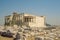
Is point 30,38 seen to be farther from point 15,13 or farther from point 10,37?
point 15,13

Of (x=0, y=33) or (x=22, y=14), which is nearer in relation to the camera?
(x=0, y=33)

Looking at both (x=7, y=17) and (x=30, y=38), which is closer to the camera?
(x=30, y=38)

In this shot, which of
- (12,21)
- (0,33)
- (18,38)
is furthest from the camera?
(12,21)

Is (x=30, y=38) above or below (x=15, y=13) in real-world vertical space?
below

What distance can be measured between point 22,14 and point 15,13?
1.81 meters

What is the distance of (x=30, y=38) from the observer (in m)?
14.8

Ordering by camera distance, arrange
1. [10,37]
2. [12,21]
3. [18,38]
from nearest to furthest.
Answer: [18,38], [10,37], [12,21]

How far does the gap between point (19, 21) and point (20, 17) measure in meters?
1.22

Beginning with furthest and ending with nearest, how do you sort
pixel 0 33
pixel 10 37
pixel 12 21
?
1. pixel 12 21
2. pixel 0 33
3. pixel 10 37

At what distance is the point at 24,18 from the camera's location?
38.3 m

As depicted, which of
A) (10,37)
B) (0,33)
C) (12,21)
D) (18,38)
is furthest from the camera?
(12,21)

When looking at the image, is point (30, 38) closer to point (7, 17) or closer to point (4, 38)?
point (4, 38)

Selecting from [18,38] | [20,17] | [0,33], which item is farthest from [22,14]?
[18,38]

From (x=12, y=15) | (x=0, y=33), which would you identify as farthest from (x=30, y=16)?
(x=0, y=33)
